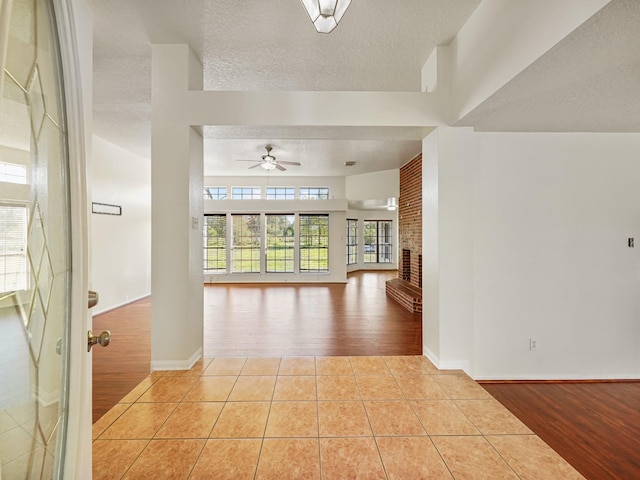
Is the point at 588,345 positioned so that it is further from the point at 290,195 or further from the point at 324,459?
the point at 290,195

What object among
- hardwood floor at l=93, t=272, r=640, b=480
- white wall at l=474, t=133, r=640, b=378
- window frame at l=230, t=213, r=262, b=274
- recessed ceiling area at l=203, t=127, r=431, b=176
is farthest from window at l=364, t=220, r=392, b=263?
white wall at l=474, t=133, r=640, b=378

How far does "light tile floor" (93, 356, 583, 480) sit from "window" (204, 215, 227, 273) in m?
6.37

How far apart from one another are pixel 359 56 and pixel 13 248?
3.24 m

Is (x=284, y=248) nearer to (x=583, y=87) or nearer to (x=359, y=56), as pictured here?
(x=359, y=56)

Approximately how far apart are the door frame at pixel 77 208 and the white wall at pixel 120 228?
16.2ft

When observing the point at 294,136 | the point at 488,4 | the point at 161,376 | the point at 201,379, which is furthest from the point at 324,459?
the point at 488,4

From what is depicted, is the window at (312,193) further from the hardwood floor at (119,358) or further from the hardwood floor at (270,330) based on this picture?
the hardwood floor at (119,358)

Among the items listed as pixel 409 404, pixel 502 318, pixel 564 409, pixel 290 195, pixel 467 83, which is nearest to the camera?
pixel 409 404

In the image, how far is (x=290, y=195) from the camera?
29.8 ft

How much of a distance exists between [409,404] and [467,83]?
2.69m

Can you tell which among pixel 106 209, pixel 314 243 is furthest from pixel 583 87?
pixel 314 243

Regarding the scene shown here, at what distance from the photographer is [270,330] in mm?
4520

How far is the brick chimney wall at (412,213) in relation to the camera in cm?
600

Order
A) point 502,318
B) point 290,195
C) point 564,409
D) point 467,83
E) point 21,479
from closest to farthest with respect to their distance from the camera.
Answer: point 21,479 → point 467,83 → point 564,409 → point 502,318 → point 290,195
